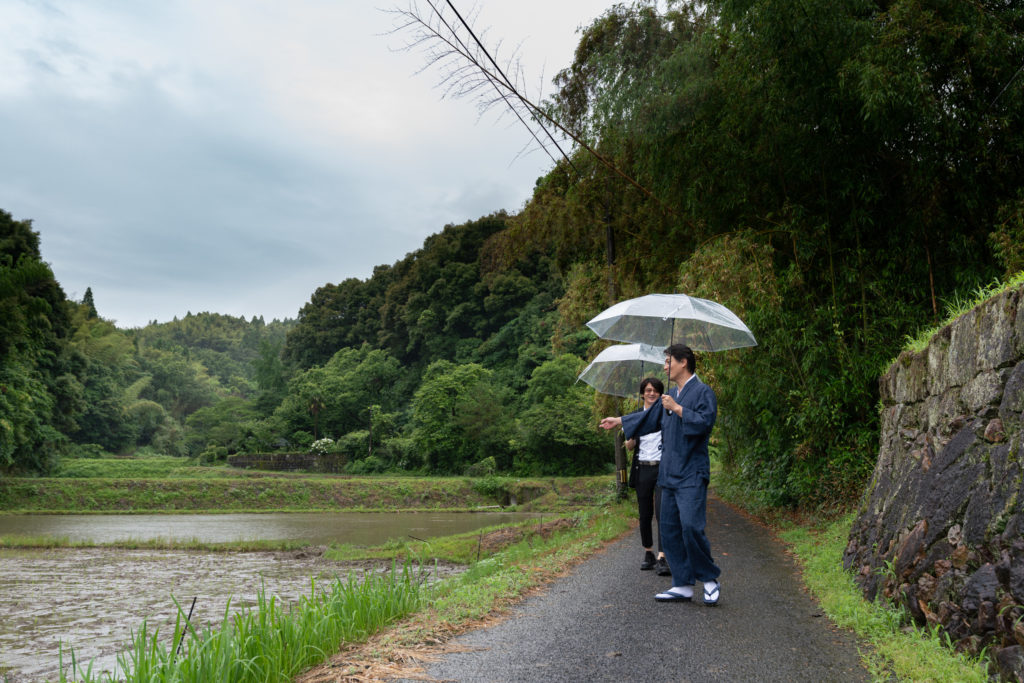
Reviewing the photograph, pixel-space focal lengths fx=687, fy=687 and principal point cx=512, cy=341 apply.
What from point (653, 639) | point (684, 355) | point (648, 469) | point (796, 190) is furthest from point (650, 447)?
point (796, 190)

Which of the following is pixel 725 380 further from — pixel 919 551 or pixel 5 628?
pixel 5 628

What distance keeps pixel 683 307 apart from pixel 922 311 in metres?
4.35

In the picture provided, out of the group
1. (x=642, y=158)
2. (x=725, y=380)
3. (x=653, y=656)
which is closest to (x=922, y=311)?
(x=725, y=380)

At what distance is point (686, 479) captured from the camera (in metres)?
4.88

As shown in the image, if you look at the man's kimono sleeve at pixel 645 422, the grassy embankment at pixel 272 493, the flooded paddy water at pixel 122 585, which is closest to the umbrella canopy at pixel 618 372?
the man's kimono sleeve at pixel 645 422

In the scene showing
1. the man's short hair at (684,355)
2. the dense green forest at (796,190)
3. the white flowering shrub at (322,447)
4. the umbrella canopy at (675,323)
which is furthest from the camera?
the white flowering shrub at (322,447)

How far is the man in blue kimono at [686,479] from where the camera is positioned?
15.7ft

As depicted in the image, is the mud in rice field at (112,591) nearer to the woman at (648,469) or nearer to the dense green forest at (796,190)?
the woman at (648,469)

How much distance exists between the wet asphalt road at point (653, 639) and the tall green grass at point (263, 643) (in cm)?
66

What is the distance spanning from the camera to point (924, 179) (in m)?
7.54

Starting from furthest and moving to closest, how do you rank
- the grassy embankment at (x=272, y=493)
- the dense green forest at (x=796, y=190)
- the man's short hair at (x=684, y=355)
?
the grassy embankment at (x=272, y=493)
the dense green forest at (x=796, y=190)
the man's short hair at (x=684, y=355)

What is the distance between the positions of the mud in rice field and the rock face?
14.1ft

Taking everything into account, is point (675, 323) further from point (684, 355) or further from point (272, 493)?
point (272, 493)

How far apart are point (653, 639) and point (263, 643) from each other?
2138 mm
